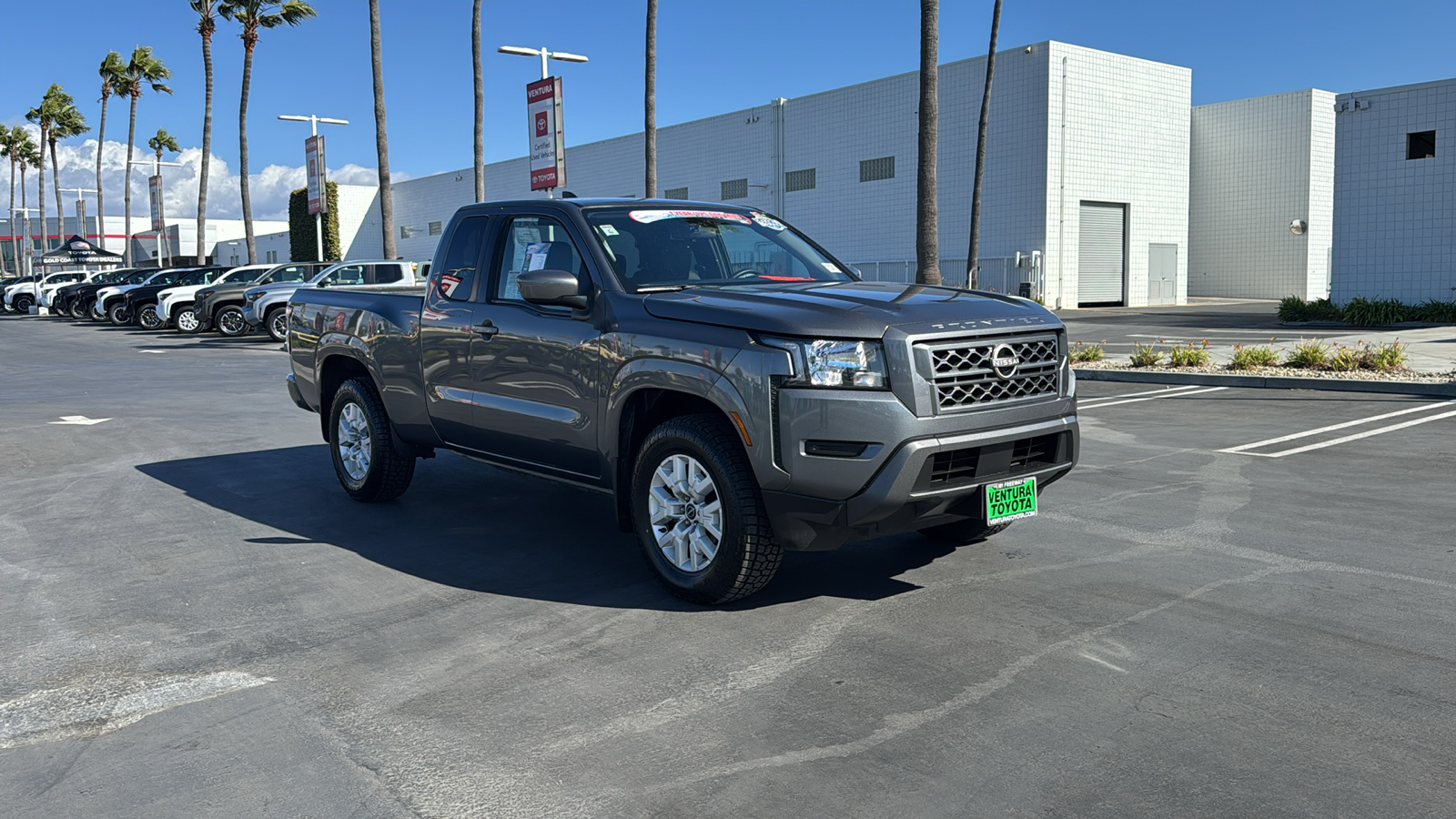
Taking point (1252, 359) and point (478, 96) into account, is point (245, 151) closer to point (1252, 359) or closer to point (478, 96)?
point (478, 96)

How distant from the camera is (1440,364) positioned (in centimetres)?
1614

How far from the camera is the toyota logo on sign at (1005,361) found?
5.27 meters

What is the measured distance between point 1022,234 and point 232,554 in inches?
1406

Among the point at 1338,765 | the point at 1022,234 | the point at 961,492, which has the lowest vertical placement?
the point at 1338,765

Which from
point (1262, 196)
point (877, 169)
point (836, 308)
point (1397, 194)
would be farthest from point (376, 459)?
point (1262, 196)

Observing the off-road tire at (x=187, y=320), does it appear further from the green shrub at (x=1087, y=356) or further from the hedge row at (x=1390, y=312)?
the hedge row at (x=1390, y=312)

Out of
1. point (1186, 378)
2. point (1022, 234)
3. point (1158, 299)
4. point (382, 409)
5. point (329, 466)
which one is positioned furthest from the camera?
point (1158, 299)

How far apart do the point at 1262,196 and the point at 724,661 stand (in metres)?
48.0

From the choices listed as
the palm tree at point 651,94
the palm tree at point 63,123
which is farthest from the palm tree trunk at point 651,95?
the palm tree at point 63,123

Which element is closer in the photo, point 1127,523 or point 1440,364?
point 1127,523

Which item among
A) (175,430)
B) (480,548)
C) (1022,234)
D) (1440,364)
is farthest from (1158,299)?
(480,548)

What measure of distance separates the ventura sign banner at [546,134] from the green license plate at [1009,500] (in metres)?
17.9

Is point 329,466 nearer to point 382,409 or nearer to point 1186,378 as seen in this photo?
point 382,409

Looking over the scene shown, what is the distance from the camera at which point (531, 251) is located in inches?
265
